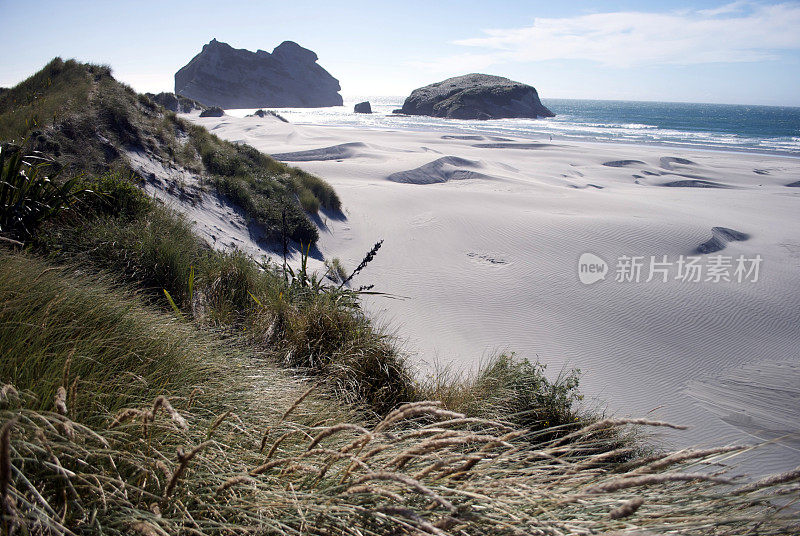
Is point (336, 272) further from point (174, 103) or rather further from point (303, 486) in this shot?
point (174, 103)

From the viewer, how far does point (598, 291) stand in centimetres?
997

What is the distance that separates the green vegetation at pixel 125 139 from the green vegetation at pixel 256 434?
3270 millimetres

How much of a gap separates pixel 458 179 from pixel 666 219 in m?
10.3

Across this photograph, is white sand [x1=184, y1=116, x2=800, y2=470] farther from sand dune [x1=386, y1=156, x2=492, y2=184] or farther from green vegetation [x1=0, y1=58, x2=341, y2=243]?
green vegetation [x1=0, y1=58, x2=341, y2=243]

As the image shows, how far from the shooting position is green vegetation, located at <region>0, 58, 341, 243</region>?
7664 millimetres

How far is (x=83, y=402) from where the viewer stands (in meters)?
1.82

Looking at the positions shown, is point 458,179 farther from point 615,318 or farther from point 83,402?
point 83,402

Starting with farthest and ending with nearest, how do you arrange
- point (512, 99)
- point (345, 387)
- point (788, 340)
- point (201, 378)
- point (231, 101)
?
point (231, 101) → point (512, 99) → point (788, 340) → point (345, 387) → point (201, 378)

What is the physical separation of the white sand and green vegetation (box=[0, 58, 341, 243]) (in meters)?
1.48

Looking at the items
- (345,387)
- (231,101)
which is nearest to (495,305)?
(345,387)
